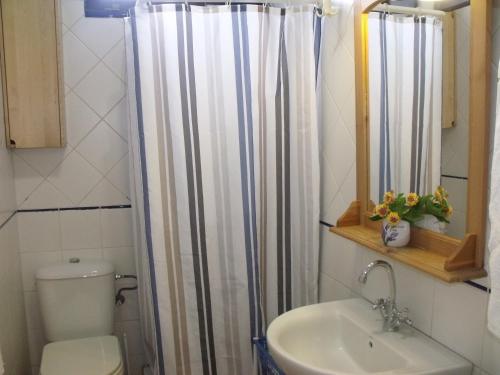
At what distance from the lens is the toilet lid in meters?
1.79

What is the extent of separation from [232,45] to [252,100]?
0.77 feet

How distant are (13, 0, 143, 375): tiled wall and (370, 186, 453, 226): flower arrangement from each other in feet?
4.48

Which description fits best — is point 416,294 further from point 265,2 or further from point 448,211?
point 265,2

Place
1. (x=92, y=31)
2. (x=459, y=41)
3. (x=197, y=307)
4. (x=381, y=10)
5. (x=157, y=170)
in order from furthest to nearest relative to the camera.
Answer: (x=92, y=31), (x=197, y=307), (x=157, y=170), (x=381, y=10), (x=459, y=41)

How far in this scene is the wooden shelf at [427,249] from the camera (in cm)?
110

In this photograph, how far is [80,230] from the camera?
2.19 metres

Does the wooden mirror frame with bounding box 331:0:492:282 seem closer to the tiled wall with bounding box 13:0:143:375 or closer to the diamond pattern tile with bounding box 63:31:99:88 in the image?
the tiled wall with bounding box 13:0:143:375

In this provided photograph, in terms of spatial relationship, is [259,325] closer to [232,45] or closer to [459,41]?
[232,45]

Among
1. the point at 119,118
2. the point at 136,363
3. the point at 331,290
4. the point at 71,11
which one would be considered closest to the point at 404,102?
the point at 331,290

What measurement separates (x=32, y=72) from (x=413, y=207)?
167cm

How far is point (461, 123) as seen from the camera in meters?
1.15

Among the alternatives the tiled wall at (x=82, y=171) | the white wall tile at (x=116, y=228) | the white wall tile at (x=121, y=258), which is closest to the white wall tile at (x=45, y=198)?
the tiled wall at (x=82, y=171)

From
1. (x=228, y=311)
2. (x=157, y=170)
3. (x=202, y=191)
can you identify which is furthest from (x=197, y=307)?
(x=157, y=170)

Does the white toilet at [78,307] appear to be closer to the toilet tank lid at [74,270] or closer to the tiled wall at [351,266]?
the toilet tank lid at [74,270]
